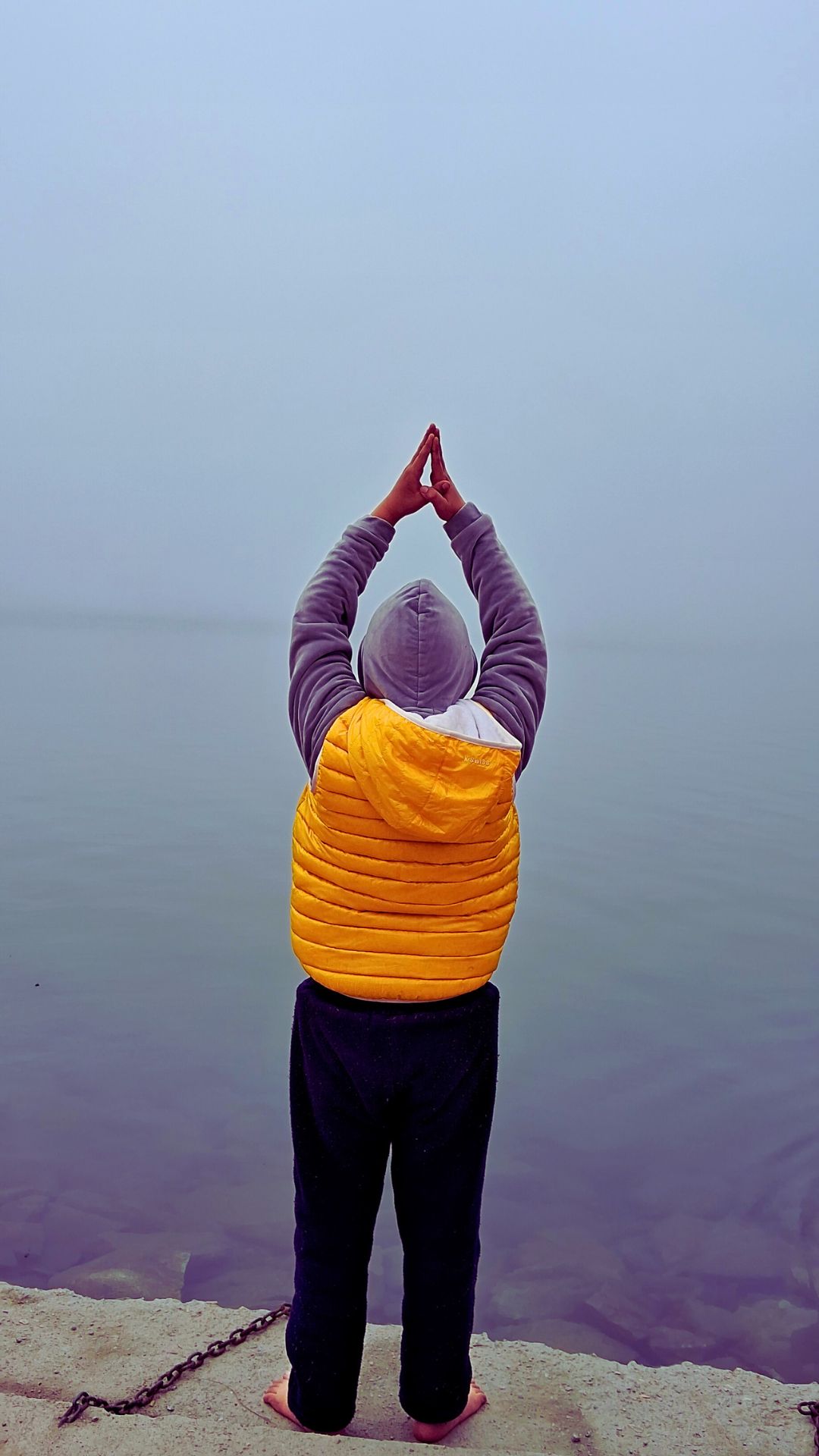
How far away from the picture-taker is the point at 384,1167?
2.13m

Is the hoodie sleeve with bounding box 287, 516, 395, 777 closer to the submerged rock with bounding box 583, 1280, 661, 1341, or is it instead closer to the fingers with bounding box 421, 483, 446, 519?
the fingers with bounding box 421, 483, 446, 519

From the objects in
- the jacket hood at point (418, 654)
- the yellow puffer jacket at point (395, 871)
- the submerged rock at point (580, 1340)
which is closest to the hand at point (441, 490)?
the jacket hood at point (418, 654)

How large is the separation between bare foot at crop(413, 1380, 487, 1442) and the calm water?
76 centimetres

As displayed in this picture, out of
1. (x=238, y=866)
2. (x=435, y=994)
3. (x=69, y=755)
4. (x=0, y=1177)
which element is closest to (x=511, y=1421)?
(x=435, y=994)

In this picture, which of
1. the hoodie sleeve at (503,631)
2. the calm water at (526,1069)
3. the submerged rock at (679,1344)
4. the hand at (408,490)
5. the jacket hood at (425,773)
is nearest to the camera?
the jacket hood at (425,773)

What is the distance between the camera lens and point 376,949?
77.2 inches

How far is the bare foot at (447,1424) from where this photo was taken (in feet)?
7.52

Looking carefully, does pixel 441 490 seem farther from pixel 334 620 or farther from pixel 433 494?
pixel 334 620

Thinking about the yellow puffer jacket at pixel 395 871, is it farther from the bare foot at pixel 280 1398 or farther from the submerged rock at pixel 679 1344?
the submerged rock at pixel 679 1344

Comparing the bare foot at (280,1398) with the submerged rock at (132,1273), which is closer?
the bare foot at (280,1398)

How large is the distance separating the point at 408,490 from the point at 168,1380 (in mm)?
2265

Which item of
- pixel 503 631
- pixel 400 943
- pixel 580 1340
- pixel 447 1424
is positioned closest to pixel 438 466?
pixel 503 631

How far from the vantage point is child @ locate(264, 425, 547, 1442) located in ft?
6.22

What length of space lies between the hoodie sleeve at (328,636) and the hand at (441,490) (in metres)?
0.14
